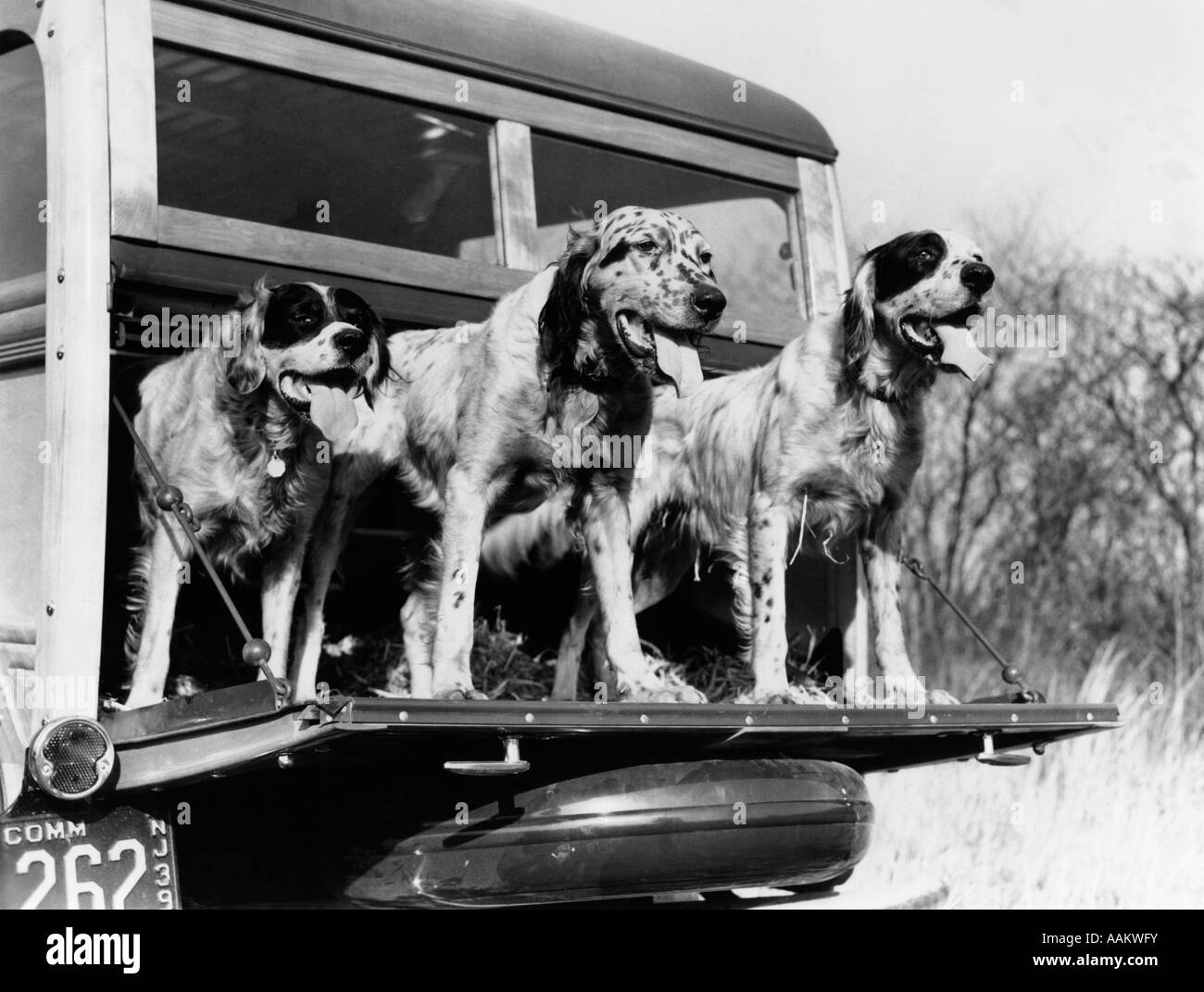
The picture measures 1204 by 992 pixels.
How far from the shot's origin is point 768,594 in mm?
4836

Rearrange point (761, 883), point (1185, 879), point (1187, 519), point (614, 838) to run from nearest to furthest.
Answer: point (614, 838) → point (761, 883) → point (1185, 879) → point (1187, 519)

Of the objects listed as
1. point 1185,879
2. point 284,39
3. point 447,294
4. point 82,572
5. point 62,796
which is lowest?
point 1185,879

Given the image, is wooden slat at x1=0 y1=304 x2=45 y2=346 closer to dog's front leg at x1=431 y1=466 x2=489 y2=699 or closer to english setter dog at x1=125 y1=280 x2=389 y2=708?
english setter dog at x1=125 y1=280 x2=389 y2=708

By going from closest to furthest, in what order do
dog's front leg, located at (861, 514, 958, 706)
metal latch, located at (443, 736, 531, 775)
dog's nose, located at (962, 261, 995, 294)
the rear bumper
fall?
the rear bumper
metal latch, located at (443, 736, 531, 775)
dog's nose, located at (962, 261, 995, 294)
dog's front leg, located at (861, 514, 958, 706)

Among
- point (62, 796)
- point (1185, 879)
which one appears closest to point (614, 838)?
point (62, 796)

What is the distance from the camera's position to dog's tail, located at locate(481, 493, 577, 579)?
550 centimetres

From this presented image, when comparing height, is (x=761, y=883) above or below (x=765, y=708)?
below

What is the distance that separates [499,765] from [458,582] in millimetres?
813

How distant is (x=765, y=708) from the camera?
13.4 ft

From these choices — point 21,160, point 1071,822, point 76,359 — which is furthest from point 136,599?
point 1071,822

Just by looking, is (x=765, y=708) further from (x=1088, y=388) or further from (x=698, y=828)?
(x=1088, y=388)

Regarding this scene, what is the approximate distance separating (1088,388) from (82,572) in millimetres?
9066

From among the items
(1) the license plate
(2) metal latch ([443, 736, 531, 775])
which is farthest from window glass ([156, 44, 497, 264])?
(2) metal latch ([443, 736, 531, 775])

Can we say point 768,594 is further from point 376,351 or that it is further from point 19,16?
point 19,16
